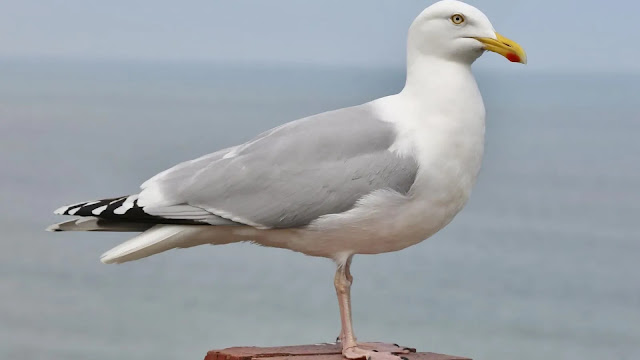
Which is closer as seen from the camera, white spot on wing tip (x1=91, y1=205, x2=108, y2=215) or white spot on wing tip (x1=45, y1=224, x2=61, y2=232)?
white spot on wing tip (x1=91, y1=205, x2=108, y2=215)

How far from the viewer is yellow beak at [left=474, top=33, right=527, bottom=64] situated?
5.16m

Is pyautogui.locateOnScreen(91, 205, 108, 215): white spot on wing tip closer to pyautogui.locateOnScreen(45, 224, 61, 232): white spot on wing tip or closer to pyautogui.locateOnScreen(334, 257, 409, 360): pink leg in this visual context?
pyautogui.locateOnScreen(45, 224, 61, 232): white spot on wing tip

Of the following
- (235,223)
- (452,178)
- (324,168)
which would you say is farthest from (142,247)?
(452,178)

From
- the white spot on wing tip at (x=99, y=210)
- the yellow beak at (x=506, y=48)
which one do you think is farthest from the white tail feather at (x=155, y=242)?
the yellow beak at (x=506, y=48)

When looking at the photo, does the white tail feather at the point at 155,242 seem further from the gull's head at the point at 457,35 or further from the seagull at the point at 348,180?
the gull's head at the point at 457,35

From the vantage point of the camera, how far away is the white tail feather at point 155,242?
16.9 feet

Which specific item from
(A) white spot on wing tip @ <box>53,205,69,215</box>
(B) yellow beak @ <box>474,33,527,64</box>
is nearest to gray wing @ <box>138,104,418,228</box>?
(A) white spot on wing tip @ <box>53,205,69,215</box>

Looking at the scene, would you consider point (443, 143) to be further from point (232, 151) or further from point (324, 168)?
point (232, 151)

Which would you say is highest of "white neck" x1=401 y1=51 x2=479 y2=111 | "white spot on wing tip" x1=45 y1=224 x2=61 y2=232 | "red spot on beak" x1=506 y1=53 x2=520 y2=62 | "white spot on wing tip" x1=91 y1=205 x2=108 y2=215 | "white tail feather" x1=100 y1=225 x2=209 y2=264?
"red spot on beak" x1=506 y1=53 x2=520 y2=62

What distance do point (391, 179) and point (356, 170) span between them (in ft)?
0.40

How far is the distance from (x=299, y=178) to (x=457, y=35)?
2.33 ft

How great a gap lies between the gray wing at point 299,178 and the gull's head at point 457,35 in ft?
1.03

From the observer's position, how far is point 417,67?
5266 millimetres

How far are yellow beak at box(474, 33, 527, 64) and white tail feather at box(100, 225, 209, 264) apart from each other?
3.65ft
